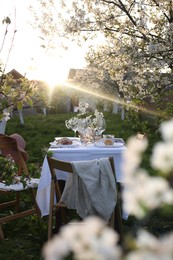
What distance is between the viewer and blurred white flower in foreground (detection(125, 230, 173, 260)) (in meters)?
0.47

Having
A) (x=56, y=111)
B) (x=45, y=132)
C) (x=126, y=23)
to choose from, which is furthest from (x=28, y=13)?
(x=56, y=111)

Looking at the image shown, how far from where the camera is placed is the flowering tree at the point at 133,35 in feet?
19.4

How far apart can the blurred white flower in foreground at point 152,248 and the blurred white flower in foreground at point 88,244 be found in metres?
0.03

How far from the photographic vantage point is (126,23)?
6504 mm

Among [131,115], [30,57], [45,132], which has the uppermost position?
[30,57]

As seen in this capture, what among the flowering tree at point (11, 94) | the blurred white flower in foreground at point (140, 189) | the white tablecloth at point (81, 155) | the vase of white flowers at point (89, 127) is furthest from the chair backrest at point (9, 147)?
the blurred white flower in foreground at point (140, 189)

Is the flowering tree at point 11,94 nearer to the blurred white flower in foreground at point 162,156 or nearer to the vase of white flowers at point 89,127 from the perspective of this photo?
the vase of white flowers at point 89,127

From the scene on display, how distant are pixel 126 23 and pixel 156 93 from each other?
1275 millimetres

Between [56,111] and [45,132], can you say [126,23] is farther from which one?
[56,111]

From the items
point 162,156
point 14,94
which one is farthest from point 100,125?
point 162,156

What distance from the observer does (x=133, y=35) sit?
609 centimetres

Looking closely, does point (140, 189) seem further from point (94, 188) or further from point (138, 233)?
point (94, 188)

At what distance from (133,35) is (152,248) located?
5.85 metres

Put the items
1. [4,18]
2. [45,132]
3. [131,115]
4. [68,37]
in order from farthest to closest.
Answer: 1. [45,132]
2. [68,37]
3. [131,115]
4. [4,18]
